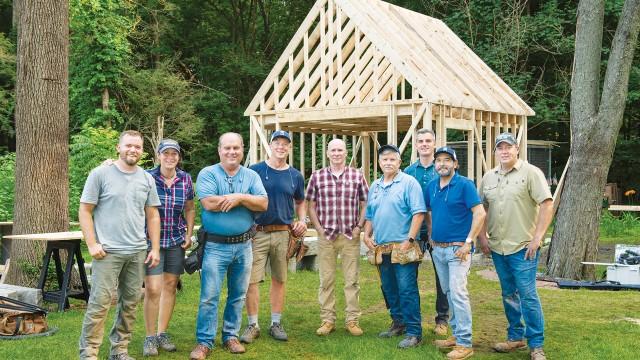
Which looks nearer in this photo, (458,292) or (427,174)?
(458,292)

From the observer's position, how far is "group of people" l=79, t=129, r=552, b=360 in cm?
489

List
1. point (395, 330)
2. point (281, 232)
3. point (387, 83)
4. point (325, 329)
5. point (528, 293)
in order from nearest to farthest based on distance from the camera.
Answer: point (528, 293) → point (281, 232) → point (395, 330) → point (325, 329) → point (387, 83)

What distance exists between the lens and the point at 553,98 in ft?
67.8

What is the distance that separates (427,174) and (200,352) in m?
2.54

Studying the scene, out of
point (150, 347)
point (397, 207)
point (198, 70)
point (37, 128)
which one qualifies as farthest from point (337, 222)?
point (198, 70)

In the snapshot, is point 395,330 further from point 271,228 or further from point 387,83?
point 387,83

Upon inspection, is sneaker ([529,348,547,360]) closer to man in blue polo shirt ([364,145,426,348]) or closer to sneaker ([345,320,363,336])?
man in blue polo shirt ([364,145,426,348])

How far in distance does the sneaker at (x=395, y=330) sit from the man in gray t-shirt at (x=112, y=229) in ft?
7.47

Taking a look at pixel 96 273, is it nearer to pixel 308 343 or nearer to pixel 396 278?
pixel 308 343

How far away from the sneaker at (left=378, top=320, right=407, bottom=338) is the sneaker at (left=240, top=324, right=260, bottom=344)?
110 cm

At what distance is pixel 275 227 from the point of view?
595 centimetres

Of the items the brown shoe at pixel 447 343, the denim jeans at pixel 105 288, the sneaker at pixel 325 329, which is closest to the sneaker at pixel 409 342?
the brown shoe at pixel 447 343

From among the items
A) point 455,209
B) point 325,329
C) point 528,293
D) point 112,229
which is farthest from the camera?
point 325,329

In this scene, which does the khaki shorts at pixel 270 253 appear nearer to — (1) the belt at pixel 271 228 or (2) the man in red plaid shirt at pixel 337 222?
(1) the belt at pixel 271 228
